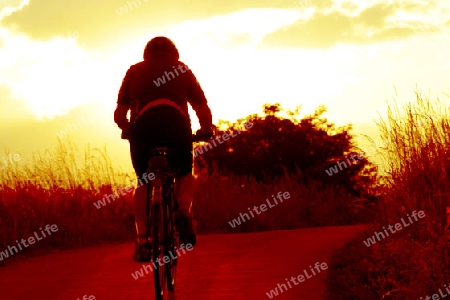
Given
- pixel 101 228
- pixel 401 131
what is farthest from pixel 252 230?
pixel 401 131

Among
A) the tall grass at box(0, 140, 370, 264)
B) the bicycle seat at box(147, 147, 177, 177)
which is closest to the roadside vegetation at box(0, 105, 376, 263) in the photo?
the tall grass at box(0, 140, 370, 264)

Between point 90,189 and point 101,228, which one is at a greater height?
point 90,189

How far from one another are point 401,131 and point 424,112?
38cm

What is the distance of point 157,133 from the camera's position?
20.1 ft

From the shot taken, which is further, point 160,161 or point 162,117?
point 162,117

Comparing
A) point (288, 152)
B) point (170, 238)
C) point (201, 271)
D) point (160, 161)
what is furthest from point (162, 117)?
point (288, 152)

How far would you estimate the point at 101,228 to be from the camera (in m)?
12.4

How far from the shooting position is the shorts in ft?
20.1

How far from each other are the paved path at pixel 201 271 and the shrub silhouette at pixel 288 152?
37.5 ft

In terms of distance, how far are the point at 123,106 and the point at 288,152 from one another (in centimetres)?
1698

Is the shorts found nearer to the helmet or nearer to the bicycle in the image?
the bicycle

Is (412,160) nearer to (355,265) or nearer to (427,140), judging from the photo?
(427,140)

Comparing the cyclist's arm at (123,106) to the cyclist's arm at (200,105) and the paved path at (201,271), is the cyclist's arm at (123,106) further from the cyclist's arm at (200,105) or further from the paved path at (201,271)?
the paved path at (201,271)

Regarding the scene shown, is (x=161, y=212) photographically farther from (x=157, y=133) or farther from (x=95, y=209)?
(x=95, y=209)
